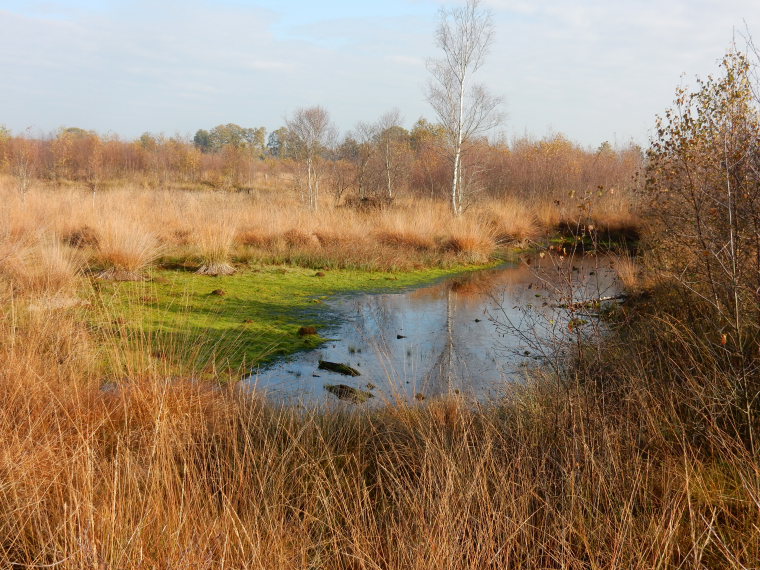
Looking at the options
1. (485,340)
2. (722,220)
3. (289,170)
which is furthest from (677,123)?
(289,170)

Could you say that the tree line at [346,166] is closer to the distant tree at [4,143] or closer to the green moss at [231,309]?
the distant tree at [4,143]

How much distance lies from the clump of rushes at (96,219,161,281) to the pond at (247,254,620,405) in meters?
2.84

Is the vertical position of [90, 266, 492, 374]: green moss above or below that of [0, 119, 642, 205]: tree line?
below

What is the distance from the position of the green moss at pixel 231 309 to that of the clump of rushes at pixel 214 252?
278 millimetres

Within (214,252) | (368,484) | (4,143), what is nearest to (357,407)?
(368,484)

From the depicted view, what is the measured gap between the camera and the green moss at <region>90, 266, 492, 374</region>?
5.13 meters

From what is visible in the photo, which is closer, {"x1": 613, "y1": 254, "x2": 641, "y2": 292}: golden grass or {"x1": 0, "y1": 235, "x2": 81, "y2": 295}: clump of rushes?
{"x1": 0, "y1": 235, "x2": 81, "y2": 295}: clump of rushes

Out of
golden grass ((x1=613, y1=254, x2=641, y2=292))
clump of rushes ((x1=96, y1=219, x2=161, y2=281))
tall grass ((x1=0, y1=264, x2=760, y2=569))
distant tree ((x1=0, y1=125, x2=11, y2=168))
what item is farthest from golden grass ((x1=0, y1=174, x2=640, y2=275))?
distant tree ((x1=0, y1=125, x2=11, y2=168))

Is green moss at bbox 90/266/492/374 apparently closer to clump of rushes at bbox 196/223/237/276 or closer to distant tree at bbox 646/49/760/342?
clump of rushes at bbox 196/223/237/276

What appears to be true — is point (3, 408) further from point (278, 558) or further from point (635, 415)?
point (635, 415)

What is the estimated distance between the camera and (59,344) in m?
4.18

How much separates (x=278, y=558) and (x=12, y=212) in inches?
394

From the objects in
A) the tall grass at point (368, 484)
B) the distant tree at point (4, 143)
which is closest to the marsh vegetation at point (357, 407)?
the tall grass at point (368, 484)

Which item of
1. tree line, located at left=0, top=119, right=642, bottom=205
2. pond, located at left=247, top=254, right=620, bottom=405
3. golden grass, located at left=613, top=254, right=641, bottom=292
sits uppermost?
tree line, located at left=0, top=119, right=642, bottom=205
